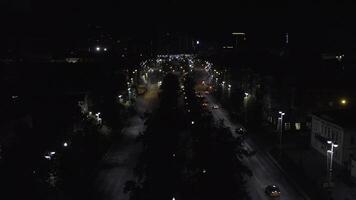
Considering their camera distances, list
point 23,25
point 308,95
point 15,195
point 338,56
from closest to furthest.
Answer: point 15,195, point 308,95, point 23,25, point 338,56

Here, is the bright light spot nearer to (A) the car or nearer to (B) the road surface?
(B) the road surface

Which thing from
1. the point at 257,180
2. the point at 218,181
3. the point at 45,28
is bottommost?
the point at 257,180

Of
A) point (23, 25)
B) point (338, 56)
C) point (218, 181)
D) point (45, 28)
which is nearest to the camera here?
point (218, 181)

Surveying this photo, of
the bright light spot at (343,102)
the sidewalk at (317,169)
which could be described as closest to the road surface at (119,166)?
the sidewalk at (317,169)

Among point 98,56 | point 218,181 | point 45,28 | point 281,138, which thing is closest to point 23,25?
point 45,28

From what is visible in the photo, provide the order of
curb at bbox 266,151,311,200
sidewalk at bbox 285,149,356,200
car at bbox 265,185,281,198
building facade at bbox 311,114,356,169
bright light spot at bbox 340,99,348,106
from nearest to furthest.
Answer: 1. car at bbox 265,185,281,198
2. curb at bbox 266,151,311,200
3. sidewalk at bbox 285,149,356,200
4. building facade at bbox 311,114,356,169
5. bright light spot at bbox 340,99,348,106

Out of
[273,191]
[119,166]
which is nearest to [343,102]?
[273,191]

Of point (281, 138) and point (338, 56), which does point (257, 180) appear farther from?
point (338, 56)

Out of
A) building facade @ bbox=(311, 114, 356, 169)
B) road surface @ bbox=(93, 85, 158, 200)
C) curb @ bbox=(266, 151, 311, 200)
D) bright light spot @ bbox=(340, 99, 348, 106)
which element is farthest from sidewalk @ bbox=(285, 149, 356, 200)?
road surface @ bbox=(93, 85, 158, 200)
